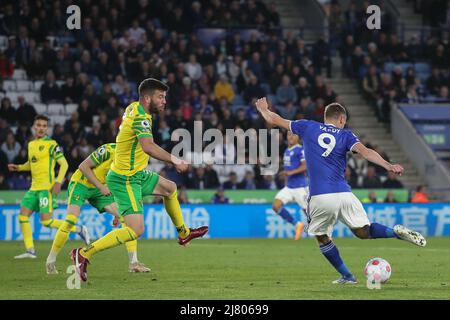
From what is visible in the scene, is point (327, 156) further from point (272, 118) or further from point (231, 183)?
point (231, 183)

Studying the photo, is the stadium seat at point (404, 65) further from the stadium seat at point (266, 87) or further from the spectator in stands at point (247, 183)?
the spectator in stands at point (247, 183)

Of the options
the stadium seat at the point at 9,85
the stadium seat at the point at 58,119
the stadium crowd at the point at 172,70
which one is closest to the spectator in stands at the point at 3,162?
the stadium crowd at the point at 172,70

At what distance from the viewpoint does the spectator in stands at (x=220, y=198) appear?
25516mm

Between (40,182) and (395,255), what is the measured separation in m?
6.40

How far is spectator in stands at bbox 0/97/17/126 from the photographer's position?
87.0 ft

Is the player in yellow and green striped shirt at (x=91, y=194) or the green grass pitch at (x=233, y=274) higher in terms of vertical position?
the player in yellow and green striped shirt at (x=91, y=194)

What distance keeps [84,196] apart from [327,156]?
16.3 ft

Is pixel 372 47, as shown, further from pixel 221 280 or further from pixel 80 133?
pixel 221 280

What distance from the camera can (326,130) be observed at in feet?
39.2

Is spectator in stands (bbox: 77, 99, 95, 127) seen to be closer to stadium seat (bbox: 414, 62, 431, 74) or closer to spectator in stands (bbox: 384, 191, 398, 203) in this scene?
spectator in stands (bbox: 384, 191, 398, 203)

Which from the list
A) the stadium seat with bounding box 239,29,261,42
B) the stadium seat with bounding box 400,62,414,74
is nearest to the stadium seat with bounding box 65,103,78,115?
the stadium seat with bounding box 239,29,261,42

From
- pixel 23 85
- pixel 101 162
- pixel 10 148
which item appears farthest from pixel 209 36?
pixel 101 162

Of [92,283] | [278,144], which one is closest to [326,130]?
[92,283]

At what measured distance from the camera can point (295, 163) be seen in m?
22.9
